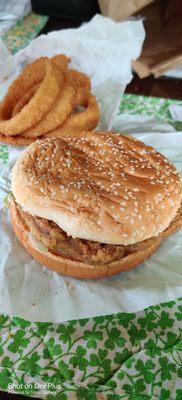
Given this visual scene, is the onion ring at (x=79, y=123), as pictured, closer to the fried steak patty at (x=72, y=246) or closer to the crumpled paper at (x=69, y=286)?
the crumpled paper at (x=69, y=286)

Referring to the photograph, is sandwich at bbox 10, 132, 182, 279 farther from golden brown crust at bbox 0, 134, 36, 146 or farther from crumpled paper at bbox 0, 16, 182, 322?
golden brown crust at bbox 0, 134, 36, 146

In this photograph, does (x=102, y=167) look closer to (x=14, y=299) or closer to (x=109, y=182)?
(x=109, y=182)

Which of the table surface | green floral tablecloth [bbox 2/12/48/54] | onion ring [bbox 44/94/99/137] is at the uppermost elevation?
green floral tablecloth [bbox 2/12/48/54]

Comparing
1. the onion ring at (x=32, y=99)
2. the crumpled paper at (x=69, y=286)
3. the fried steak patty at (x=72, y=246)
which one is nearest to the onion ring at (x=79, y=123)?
the onion ring at (x=32, y=99)

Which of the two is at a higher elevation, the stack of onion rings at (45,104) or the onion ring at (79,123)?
the stack of onion rings at (45,104)

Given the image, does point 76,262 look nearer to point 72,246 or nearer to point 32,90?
point 72,246

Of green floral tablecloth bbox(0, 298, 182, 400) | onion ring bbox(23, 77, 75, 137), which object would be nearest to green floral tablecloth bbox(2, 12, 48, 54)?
onion ring bbox(23, 77, 75, 137)

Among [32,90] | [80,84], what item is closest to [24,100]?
[32,90]

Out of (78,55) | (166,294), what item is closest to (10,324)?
(166,294)
